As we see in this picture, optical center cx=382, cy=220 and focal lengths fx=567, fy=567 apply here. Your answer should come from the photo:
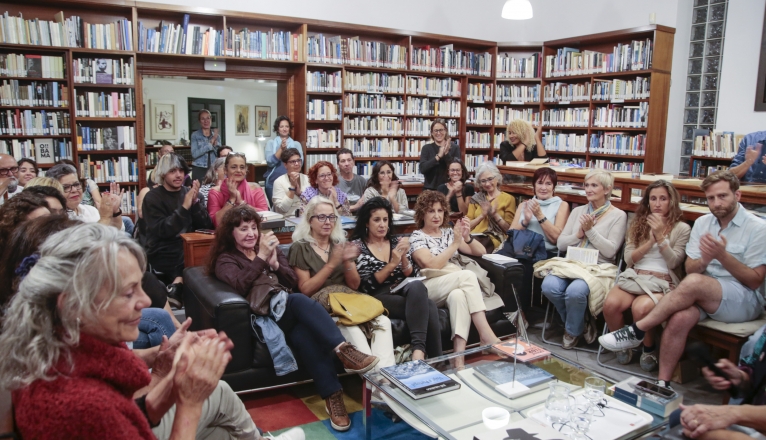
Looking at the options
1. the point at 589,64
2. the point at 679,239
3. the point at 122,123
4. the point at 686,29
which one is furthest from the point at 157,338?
the point at 686,29

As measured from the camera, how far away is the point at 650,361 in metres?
3.56

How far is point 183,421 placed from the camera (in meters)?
1.57

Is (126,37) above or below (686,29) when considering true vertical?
below

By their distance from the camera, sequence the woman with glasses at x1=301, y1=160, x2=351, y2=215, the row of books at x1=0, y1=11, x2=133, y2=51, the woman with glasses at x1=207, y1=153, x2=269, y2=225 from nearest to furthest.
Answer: the woman with glasses at x1=207, y1=153, x2=269, y2=225 → the woman with glasses at x1=301, y1=160, x2=351, y2=215 → the row of books at x1=0, y1=11, x2=133, y2=51

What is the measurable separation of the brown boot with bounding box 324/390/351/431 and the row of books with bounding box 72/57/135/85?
4383 mm

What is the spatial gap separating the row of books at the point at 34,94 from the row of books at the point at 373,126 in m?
3.08

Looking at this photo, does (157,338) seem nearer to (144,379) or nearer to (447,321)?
(144,379)

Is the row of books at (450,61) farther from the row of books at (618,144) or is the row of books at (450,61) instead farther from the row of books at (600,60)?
the row of books at (618,144)

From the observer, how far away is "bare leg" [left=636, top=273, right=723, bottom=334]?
3.18m

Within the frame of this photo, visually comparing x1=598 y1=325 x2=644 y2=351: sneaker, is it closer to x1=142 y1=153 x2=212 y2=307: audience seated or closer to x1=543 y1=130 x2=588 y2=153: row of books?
x1=142 y1=153 x2=212 y2=307: audience seated

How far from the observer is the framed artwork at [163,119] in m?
6.42

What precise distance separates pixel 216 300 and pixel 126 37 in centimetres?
401

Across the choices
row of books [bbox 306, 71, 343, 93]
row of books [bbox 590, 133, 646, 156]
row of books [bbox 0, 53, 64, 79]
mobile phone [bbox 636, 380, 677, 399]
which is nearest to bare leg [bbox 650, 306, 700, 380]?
mobile phone [bbox 636, 380, 677, 399]

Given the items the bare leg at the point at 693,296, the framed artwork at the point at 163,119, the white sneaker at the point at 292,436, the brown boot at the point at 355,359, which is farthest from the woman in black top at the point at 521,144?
the white sneaker at the point at 292,436
